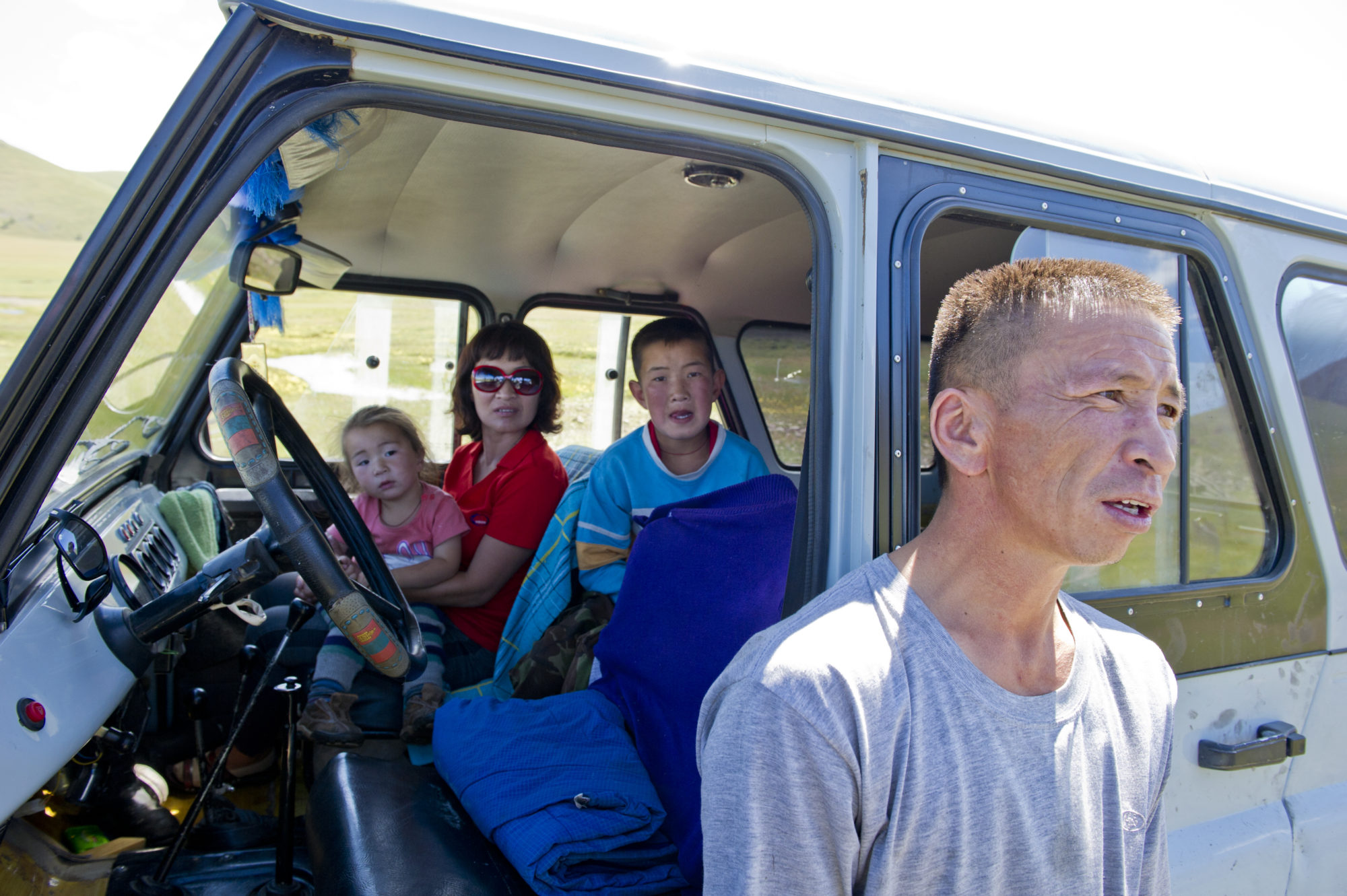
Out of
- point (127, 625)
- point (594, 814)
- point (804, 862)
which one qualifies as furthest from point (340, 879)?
point (804, 862)

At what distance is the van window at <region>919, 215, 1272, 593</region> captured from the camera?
169 cm

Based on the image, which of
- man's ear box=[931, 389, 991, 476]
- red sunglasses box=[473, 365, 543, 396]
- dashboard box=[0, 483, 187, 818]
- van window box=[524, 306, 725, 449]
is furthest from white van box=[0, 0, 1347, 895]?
van window box=[524, 306, 725, 449]

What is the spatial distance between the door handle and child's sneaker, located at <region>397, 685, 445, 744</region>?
5.23 ft

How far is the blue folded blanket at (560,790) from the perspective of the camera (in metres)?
1.43

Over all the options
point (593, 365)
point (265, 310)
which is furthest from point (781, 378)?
point (265, 310)

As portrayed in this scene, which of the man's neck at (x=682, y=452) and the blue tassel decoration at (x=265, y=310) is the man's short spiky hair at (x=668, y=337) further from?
the blue tassel decoration at (x=265, y=310)

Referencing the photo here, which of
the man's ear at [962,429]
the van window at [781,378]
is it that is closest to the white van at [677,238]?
the man's ear at [962,429]

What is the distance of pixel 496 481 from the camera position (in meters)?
2.78

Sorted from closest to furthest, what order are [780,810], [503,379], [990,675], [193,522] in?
[780,810]
[990,675]
[193,522]
[503,379]

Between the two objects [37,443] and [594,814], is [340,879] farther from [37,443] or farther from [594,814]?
[37,443]

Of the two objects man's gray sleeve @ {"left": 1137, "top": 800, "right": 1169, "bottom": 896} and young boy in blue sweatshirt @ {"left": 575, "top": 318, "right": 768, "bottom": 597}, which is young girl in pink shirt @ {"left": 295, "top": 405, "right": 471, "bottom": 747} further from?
man's gray sleeve @ {"left": 1137, "top": 800, "right": 1169, "bottom": 896}

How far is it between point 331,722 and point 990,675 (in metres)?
1.53

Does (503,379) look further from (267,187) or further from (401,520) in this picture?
(267,187)

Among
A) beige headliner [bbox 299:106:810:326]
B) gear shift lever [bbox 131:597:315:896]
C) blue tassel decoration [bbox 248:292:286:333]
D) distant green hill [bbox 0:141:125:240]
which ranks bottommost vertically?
gear shift lever [bbox 131:597:315:896]
